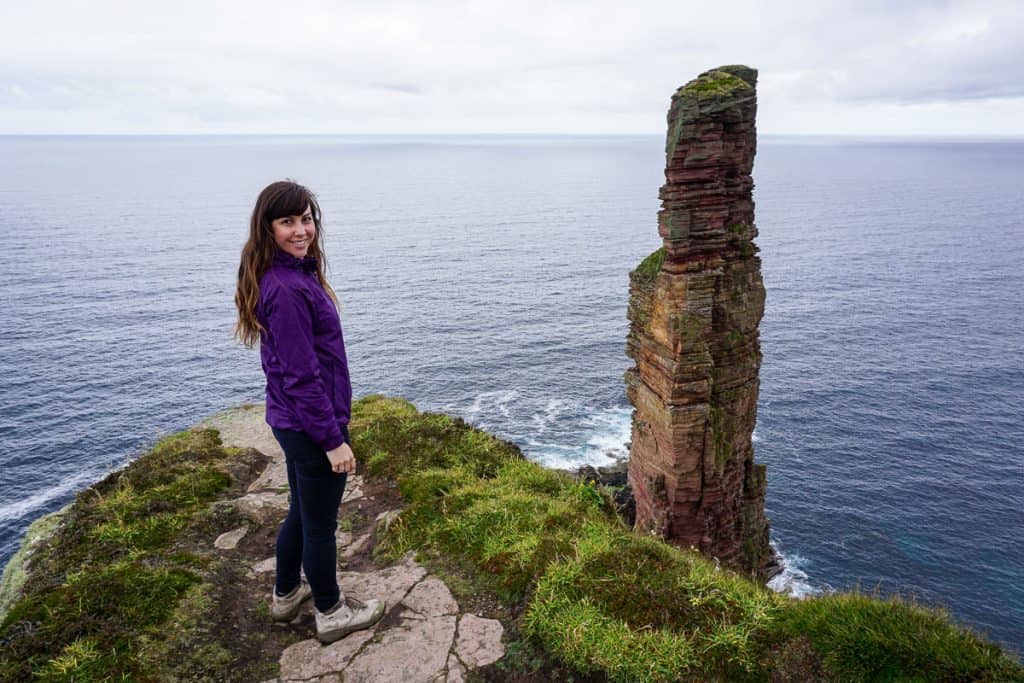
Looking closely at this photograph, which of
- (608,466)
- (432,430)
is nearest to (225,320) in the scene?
(608,466)

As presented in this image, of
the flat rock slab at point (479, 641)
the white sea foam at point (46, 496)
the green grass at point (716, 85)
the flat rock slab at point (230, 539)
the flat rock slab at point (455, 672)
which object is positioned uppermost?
the green grass at point (716, 85)

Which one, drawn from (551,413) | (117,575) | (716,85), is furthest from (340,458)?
(551,413)

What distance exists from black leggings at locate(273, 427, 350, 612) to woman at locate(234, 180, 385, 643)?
1 cm

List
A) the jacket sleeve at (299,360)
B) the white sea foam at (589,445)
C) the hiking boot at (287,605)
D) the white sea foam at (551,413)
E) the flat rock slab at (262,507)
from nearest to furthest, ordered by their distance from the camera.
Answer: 1. the jacket sleeve at (299,360)
2. the hiking boot at (287,605)
3. the flat rock slab at (262,507)
4. the white sea foam at (589,445)
5. the white sea foam at (551,413)

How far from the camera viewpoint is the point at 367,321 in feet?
244

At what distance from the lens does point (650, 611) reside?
760 centimetres

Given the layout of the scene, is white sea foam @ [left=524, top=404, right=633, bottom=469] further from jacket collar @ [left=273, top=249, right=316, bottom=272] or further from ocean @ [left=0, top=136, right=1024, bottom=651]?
jacket collar @ [left=273, top=249, right=316, bottom=272]

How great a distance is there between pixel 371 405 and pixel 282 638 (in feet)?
36.0

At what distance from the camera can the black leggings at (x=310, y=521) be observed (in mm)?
6930

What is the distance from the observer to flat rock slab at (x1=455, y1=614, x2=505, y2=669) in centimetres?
746

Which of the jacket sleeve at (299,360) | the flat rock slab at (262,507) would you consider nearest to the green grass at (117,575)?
the flat rock slab at (262,507)

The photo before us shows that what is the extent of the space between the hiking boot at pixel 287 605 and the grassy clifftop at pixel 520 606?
29 centimetres

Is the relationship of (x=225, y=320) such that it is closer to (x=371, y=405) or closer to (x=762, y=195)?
(x=371, y=405)

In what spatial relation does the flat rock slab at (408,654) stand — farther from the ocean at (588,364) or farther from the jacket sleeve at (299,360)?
the ocean at (588,364)
